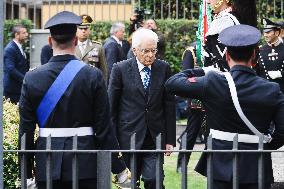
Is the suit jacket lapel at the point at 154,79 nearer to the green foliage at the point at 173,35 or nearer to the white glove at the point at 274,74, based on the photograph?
the white glove at the point at 274,74

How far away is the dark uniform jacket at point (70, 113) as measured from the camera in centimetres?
690

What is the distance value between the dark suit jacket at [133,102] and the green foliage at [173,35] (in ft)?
32.3

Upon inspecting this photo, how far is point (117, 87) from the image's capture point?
9.59m

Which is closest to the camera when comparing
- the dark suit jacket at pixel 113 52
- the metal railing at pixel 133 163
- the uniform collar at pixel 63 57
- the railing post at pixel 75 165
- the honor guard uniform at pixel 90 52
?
the metal railing at pixel 133 163

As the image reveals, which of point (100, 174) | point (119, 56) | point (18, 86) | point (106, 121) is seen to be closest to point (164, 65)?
point (106, 121)

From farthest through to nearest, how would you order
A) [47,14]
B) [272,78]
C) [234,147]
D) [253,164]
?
[47,14] < [272,78] < [253,164] < [234,147]

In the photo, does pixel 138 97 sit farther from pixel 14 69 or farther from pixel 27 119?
pixel 14 69

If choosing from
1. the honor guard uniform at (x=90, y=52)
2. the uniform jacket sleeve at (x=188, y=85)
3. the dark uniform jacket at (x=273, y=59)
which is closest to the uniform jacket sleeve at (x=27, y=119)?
the uniform jacket sleeve at (x=188, y=85)

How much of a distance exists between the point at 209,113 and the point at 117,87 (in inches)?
115

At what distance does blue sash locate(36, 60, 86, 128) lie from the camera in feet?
22.8

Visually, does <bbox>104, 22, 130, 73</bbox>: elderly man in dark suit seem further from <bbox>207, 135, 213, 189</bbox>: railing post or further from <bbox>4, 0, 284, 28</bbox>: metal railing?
<bbox>207, 135, 213, 189</bbox>: railing post

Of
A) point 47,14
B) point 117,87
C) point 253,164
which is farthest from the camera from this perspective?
point 47,14

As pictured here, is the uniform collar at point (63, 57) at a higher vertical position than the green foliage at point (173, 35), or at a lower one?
higher

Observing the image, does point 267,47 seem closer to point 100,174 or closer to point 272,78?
point 272,78
